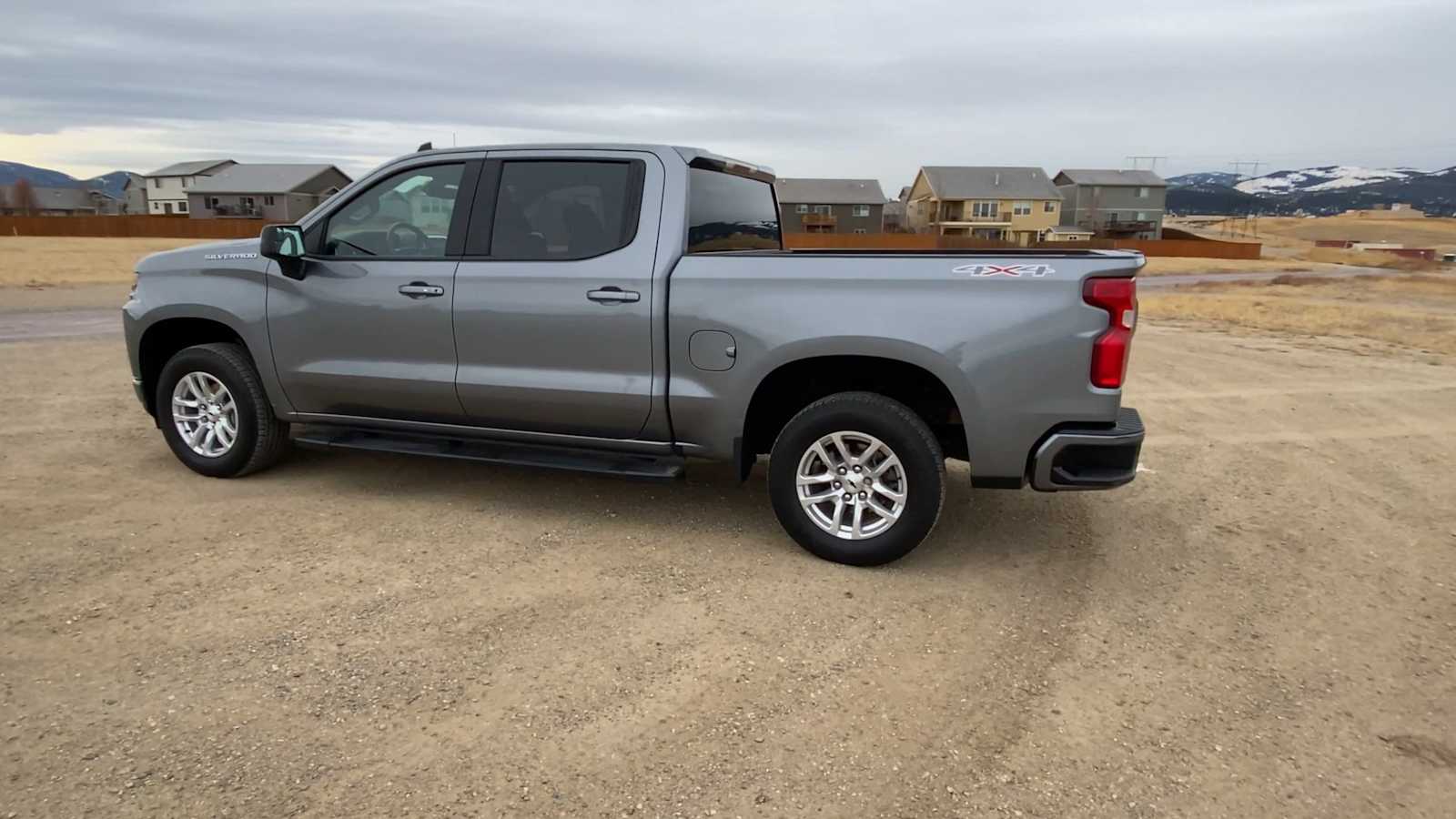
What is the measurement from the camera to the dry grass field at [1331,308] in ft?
47.4

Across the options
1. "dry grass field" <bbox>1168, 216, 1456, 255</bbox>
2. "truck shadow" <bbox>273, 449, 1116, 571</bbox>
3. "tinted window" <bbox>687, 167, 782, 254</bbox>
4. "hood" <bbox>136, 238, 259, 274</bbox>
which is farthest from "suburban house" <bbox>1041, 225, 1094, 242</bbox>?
"hood" <bbox>136, 238, 259, 274</bbox>

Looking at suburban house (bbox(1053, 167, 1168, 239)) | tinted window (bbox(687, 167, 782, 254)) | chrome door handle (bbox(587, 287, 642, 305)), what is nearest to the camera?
chrome door handle (bbox(587, 287, 642, 305))

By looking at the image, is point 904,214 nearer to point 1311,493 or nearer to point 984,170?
point 984,170

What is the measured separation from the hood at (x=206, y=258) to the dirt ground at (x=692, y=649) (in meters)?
1.28

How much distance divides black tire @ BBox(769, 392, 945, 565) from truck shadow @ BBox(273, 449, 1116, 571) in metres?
0.25

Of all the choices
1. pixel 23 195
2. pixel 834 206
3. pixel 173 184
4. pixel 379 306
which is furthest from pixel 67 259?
pixel 23 195

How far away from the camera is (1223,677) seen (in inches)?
136

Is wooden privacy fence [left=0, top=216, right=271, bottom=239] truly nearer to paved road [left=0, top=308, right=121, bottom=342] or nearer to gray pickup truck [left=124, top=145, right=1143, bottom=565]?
paved road [left=0, top=308, right=121, bottom=342]

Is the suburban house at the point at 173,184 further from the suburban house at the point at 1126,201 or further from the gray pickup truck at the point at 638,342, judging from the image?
the gray pickup truck at the point at 638,342

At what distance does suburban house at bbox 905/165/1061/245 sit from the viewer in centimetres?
7031

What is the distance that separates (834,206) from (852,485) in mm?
69241

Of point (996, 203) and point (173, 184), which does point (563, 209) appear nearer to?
point (996, 203)

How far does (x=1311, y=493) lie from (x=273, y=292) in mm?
6435

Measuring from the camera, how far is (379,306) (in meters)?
4.99
